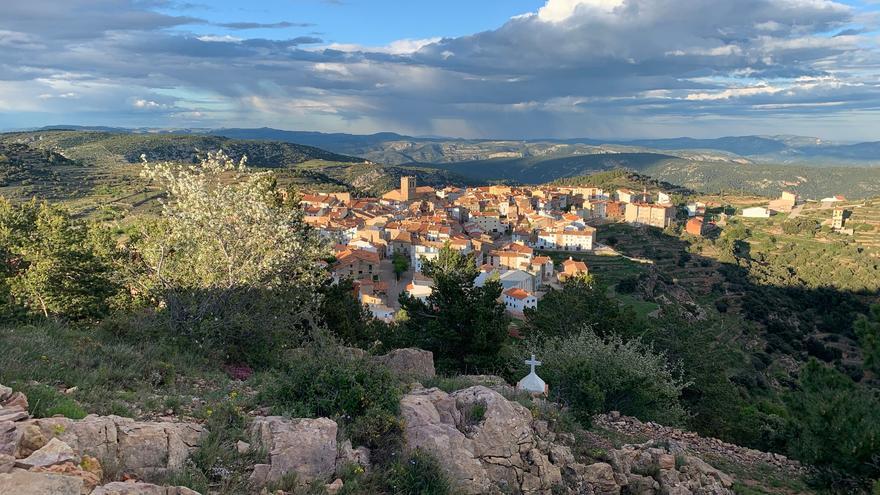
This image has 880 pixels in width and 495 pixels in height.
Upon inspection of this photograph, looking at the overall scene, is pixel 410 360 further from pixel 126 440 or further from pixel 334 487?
pixel 126 440

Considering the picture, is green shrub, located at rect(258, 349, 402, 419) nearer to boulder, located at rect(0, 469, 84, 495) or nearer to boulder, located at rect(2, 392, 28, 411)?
boulder, located at rect(2, 392, 28, 411)

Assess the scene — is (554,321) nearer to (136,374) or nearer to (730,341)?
(136,374)

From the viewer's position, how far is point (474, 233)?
7281 centimetres

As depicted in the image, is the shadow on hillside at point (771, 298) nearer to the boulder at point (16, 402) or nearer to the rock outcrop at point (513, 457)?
the rock outcrop at point (513, 457)

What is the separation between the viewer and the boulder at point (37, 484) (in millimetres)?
4020

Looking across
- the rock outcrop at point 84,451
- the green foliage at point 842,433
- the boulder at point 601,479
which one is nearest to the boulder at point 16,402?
the rock outcrop at point 84,451

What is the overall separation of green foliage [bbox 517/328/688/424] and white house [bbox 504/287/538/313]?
101 ft

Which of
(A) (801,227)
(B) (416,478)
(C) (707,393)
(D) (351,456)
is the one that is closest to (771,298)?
(A) (801,227)

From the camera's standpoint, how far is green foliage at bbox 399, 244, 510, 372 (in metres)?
17.9

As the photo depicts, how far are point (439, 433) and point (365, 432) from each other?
1.04 m

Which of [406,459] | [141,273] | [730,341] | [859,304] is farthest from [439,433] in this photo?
[859,304]

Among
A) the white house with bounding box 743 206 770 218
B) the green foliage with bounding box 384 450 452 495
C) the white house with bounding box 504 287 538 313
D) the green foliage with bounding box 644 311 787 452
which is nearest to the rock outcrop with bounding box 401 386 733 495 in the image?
the green foliage with bounding box 384 450 452 495

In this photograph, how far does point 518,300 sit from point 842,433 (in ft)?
125

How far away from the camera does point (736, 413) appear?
65.8ft
